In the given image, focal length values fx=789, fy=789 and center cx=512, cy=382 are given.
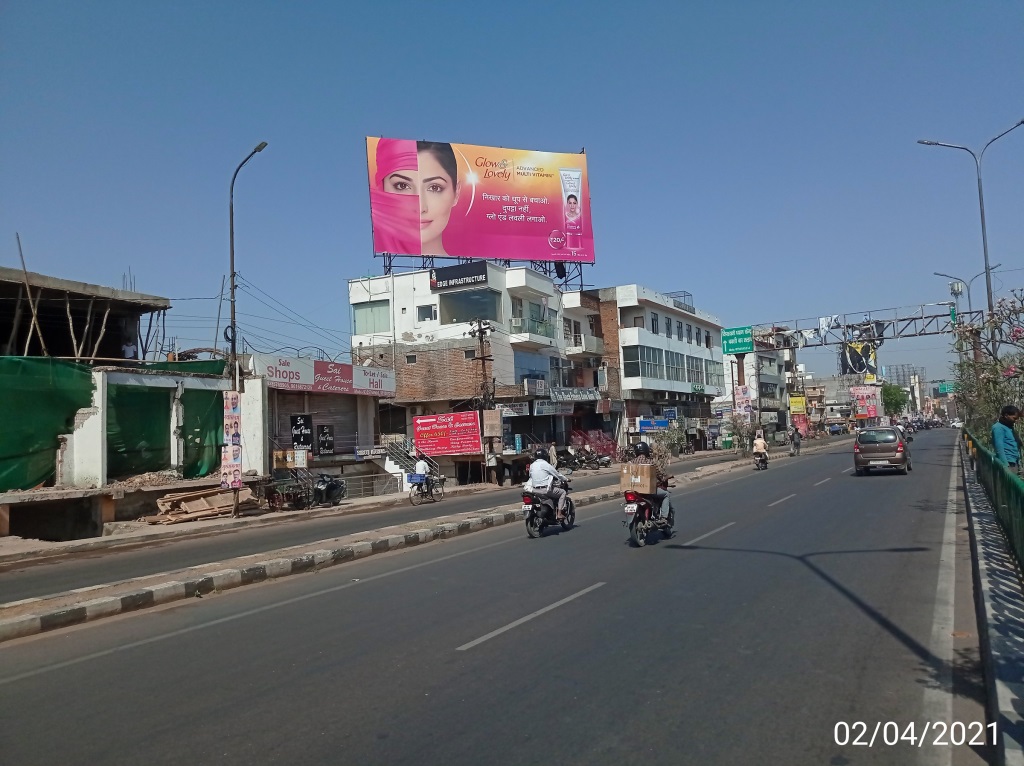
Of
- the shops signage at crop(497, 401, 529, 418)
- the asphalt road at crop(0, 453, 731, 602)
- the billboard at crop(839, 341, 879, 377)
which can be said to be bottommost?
the asphalt road at crop(0, 453, 731, 602)

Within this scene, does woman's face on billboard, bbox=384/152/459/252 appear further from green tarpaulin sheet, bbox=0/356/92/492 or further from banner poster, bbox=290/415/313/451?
green tarpaulin sheet, bbox=0/356/92/492

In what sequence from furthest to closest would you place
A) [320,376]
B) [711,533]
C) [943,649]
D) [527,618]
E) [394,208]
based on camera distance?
[394,208] < [320,376] < [711,533] < [527,618] < [943,649]

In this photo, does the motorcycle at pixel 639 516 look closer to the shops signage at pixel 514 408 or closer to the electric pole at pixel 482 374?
the electric pole at pixel 482 374

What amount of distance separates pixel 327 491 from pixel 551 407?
2078 cm

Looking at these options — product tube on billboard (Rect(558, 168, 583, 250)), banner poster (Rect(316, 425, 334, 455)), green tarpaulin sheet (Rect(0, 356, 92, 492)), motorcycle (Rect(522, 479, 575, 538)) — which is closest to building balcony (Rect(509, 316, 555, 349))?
product tube on billboard (Rect(558, 168, 583, 250))

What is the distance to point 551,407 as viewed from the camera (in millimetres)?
44719

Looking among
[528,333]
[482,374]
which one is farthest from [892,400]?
[482,374]

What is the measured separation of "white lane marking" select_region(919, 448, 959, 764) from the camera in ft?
15.2

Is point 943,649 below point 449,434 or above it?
below

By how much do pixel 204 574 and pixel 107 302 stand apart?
57.8ft

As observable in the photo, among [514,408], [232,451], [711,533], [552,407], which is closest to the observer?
[711,533]

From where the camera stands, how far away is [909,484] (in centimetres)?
2264

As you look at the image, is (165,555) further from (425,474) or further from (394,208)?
(394,208)

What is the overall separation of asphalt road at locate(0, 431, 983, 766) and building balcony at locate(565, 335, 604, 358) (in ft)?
133
